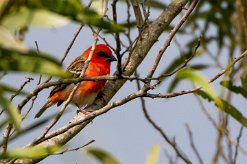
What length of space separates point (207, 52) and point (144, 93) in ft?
7.37

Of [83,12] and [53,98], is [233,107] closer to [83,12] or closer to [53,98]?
[83,12]

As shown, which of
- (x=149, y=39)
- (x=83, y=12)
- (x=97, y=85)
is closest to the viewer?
(x=83, y=12)

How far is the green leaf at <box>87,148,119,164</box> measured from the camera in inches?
90.2

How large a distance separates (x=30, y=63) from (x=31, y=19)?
0.32 feet

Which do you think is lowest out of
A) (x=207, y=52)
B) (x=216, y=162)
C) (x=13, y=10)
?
(x=13, y=10)

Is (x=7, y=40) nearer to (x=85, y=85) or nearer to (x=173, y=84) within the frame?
(x=173, y=84)

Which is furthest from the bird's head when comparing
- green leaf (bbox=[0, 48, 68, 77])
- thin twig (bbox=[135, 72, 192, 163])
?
green leaf (bbox=[0, 48, 68, 77])

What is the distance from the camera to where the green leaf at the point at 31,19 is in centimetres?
139

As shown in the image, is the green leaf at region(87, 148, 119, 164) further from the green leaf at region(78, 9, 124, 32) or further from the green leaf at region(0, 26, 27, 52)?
the green leaf at region(0, 26, 27, 52)

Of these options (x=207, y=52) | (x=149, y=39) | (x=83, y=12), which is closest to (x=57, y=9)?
(x=83, y=12)

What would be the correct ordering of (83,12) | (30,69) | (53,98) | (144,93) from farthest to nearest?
(53,98) → (144,93) → (83,12) → (30,69)

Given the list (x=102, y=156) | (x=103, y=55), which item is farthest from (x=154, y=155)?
(x=103, y=55)

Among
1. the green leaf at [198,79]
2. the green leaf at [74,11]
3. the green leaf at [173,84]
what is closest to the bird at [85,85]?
the green leaf at [173,84]

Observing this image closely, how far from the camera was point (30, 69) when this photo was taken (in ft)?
4.57
